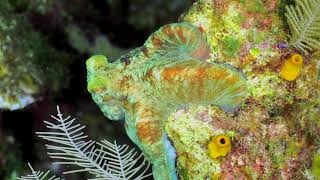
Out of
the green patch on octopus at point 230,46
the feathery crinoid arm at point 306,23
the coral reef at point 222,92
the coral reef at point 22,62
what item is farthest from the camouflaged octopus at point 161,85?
the coral reef at point 22,62

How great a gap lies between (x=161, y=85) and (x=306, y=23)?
0.86m

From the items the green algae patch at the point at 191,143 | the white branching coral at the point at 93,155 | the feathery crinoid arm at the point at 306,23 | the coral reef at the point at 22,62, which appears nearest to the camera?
the feathery crinoid arm at the point at 306,23

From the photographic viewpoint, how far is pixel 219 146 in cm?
204

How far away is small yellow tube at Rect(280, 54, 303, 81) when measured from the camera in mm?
2016

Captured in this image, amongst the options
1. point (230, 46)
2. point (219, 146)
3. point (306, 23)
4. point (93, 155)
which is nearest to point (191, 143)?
point (219, 146)

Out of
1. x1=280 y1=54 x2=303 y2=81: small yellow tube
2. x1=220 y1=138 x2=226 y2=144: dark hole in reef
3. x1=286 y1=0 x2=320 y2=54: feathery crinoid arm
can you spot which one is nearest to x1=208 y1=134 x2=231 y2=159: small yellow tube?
x1=220 y1=138 x2=226 y2=144: dark hole in reef

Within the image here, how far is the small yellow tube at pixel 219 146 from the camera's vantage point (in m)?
2.03

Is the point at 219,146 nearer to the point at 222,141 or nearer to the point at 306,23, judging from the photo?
the point at 222,141

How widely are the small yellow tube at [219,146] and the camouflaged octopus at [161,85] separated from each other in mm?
199

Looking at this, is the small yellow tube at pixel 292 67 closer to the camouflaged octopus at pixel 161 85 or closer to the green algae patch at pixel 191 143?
the camouflaged octopus at pixel 161 85

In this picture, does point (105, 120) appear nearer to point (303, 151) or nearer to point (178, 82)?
point (178, 82)

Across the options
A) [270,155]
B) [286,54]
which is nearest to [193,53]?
[286,54]

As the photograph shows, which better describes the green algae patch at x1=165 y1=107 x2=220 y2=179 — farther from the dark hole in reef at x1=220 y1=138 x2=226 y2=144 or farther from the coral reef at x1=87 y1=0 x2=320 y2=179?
the dark hole in reef at x1=220 y1=138 x2=226 y2=144

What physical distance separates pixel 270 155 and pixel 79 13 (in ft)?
10.8
